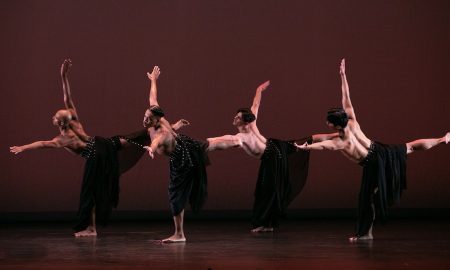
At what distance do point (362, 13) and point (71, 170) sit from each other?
3.80m

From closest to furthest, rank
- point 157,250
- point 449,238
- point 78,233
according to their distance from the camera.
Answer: point 157,250 → point 449,238 → point 78,233

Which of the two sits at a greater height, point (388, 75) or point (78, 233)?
point (388, 75)

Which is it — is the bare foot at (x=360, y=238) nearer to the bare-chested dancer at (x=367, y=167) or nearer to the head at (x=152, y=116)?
the bare-chested dancer at (x=367, y=167)

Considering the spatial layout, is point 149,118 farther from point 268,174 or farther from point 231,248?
point 268,174

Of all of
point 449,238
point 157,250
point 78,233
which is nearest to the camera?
point 157,250

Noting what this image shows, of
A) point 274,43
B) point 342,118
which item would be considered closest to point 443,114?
point 274,43

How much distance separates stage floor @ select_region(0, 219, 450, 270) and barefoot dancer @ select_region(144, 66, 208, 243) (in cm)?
32

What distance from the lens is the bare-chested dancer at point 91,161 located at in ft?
24.2

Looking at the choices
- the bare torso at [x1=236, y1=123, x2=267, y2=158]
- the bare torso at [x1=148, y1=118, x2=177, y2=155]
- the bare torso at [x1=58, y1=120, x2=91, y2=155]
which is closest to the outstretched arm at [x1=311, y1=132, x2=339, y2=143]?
the bare torso at [x1=236, y1=123, x2=267, y2=158]

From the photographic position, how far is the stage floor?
5422mm

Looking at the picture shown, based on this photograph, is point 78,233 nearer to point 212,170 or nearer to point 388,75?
point 212,170

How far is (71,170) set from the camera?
8938 millimetres

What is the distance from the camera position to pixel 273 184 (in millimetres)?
7586

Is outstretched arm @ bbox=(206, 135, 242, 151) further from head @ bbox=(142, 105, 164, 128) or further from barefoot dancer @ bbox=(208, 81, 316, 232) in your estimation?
head @ bbox=(142, 105, 164, 128)
